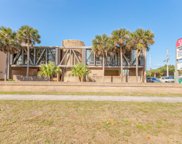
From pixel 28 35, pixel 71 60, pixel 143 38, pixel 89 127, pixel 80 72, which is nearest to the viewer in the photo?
pixel 89 127

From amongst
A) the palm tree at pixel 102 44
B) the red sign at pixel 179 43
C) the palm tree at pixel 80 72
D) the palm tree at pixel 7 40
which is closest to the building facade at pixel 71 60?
the palm tree at pixel 102 44

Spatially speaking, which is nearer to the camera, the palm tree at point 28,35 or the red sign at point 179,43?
the red sign at point 179,43

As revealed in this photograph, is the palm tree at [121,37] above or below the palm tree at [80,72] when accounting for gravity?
above

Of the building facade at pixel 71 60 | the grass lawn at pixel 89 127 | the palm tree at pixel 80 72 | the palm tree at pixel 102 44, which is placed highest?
the palm tree at pixel 102 44

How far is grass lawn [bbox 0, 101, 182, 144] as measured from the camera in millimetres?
4250

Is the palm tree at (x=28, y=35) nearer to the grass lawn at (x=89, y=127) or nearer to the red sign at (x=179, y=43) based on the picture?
the red sign at (x=179, y=43)

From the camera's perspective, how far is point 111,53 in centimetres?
3684

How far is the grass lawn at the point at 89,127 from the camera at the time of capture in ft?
13.9

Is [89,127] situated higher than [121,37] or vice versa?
[121,37]

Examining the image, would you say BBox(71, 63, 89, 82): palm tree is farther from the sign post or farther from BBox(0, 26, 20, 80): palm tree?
the sign post

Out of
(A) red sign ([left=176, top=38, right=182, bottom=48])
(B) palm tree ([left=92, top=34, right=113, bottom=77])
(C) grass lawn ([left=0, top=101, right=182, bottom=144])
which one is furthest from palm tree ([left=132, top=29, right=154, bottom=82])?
(C) grass lawn ([left=0, top=101, right=182, bottom=144])

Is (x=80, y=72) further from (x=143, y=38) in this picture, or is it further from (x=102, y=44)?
(x=143, y=38)

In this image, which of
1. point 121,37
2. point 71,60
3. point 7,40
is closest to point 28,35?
point 7,40

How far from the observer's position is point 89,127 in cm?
516
